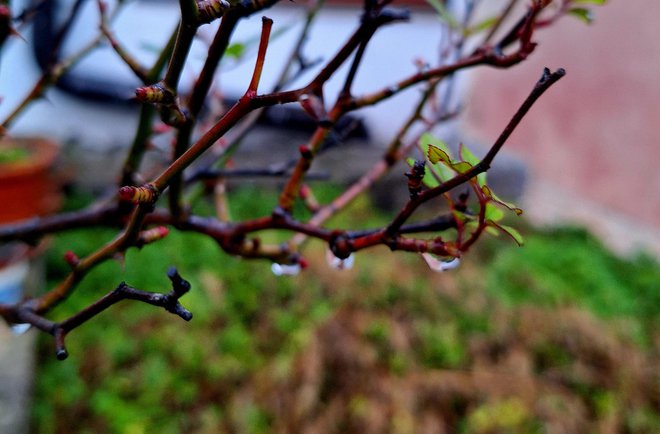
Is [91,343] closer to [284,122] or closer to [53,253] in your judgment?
[53,253]

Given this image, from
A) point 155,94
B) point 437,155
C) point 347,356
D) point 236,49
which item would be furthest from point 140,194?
point 347,356

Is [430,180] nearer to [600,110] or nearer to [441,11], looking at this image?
[441,11]

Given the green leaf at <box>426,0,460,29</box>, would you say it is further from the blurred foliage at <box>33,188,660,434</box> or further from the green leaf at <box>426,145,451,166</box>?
the blurred foliage at <box>33,188,660,434</box>

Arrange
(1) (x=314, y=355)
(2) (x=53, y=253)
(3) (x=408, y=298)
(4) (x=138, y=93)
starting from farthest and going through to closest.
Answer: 1. (2) (x=53, y=253)
2. (3) (x=408, y=298)
3. (1) (x=314, y=355)
4. (4) (x=138, y=93)

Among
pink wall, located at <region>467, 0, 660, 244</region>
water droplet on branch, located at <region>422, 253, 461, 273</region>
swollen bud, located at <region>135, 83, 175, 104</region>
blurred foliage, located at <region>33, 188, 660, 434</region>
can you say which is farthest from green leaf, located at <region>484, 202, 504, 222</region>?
pink wall, located at <region>467, 0, 660, 244</region>

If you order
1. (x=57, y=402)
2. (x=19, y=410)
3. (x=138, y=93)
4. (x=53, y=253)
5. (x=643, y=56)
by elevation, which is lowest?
(x=53, y=253)

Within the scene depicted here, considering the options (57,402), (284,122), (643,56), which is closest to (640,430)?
(57,402)

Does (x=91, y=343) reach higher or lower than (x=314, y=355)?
lower
